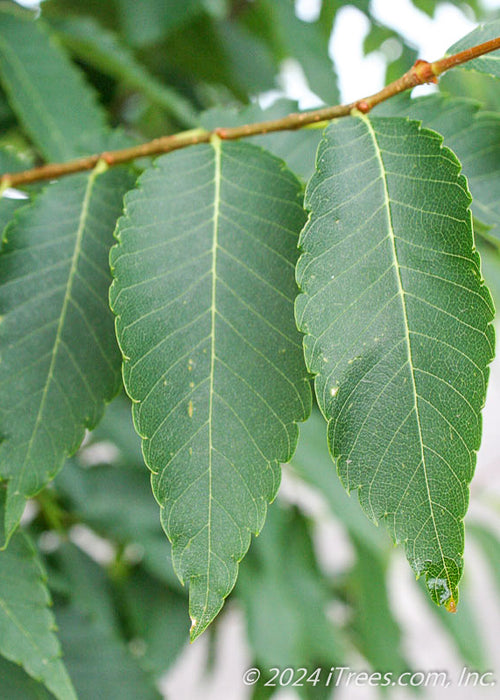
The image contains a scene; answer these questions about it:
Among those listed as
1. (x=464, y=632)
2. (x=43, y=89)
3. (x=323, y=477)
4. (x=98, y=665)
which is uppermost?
(x=43, y=89)

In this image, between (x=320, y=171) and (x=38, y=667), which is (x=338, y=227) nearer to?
(x=320, y=171)

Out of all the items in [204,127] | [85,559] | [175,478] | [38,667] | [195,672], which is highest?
[204,127]

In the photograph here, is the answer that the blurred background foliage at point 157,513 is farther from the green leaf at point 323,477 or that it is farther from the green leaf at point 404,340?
the green leaf at point 404,340

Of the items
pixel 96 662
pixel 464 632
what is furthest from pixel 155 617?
pixel 464 632

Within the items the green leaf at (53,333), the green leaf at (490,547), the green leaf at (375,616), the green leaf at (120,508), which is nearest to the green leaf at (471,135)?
the green leaf at (53,333)

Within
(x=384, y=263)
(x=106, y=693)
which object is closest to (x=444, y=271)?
(x=384, y=263)

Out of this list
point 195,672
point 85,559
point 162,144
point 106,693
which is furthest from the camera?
point 195,672

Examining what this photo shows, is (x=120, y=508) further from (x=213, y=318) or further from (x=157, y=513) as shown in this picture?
(x=213, y=318)
